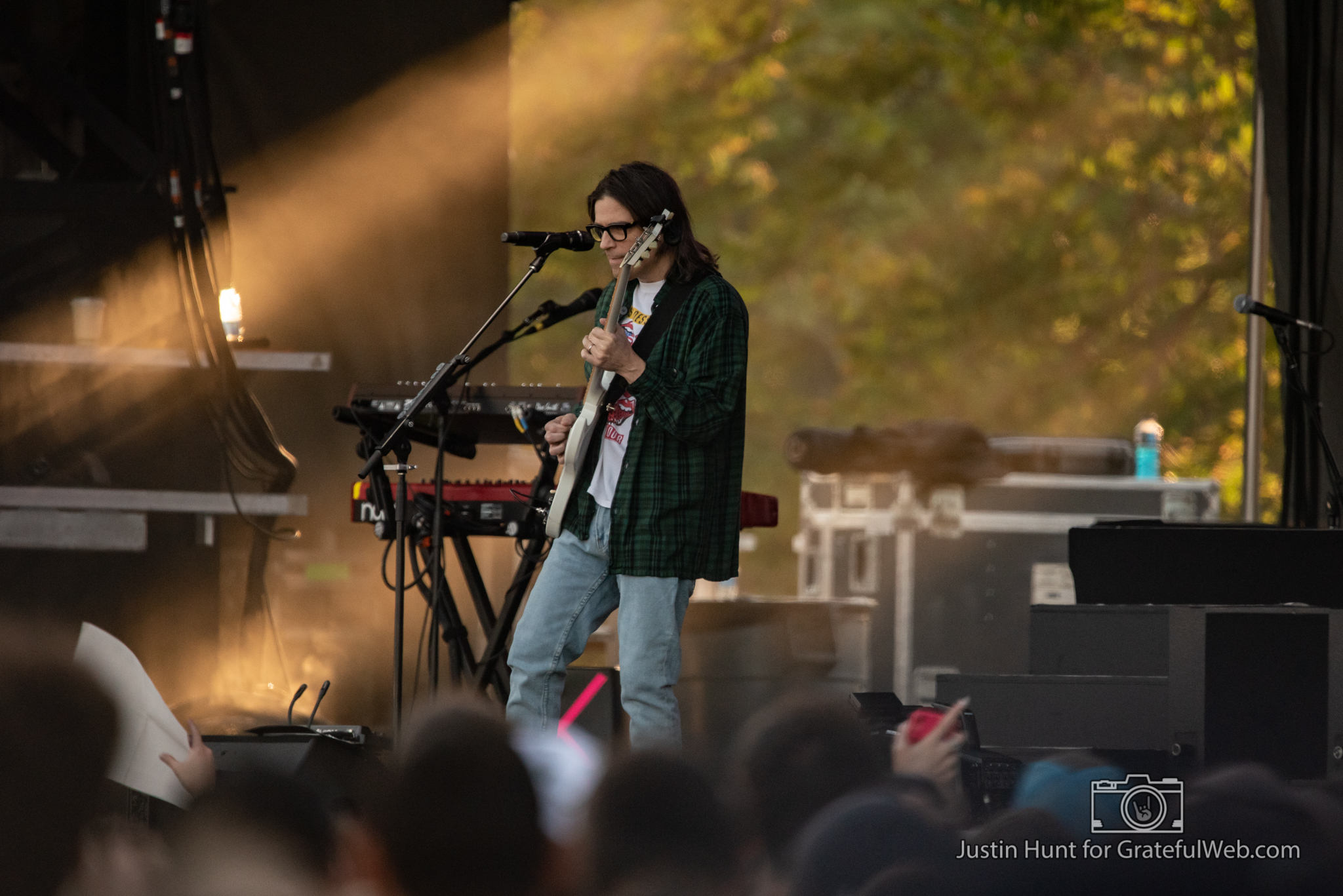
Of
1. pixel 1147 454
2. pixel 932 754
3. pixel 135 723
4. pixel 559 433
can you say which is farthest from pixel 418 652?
pixel 1147 454

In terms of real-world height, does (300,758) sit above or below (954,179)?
below

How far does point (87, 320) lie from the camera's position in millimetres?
4652

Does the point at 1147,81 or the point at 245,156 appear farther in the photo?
the point at 1147,81

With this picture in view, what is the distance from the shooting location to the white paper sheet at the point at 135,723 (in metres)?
1.86

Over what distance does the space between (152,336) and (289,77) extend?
1.09m

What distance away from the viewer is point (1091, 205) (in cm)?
1210

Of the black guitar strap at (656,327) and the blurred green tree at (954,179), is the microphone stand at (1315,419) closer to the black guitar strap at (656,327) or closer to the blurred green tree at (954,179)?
the black guitar strap at (656,327)

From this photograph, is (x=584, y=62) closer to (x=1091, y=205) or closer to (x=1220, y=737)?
(x=1091, y=205)

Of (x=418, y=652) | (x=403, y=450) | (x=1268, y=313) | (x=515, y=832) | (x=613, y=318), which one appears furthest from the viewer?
(x=1268, y=313)

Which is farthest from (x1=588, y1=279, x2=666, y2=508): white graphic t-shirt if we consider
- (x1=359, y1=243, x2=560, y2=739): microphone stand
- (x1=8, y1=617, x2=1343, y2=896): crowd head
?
(x1=8, y1=617, x2=1343, y2=896): crowd head

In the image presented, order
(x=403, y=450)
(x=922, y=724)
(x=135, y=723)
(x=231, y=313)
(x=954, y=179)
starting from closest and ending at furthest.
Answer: (x=135, y=723) → (x=922, y=724) → (x=403, y=450) → (x=231, y=313) → (x=954, y=179)

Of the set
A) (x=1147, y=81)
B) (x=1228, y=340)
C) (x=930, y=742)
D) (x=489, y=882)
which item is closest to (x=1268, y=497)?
(x=1228, y=340)

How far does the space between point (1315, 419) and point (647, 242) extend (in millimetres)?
2411

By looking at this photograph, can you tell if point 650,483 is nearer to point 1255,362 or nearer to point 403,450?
point 403,450
